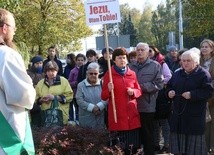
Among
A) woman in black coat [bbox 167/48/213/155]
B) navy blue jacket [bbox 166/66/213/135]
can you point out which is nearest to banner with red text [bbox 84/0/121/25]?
woman in black coat [bbox 167/48/213/155]

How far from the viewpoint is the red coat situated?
6.29m

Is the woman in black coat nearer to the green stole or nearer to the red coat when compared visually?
the red coat

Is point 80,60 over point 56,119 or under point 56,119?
over

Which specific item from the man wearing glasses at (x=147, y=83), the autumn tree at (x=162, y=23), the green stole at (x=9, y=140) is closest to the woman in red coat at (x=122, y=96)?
the man wearing glasses at (x=147, y=83)

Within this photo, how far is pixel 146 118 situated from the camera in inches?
263

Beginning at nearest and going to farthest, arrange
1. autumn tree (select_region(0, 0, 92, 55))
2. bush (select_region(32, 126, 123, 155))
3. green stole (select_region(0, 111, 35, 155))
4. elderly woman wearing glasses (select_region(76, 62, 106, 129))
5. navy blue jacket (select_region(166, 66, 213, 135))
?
green stole (select_region(0, 111, 35, 155)), bush (select_region(32, 126, 123, 155)), navy blue jacket (select_region(166, 66, 213, 135)), elderly woman wearing glasses (select_region(76, 62, 106, 129)), autumn tree (select_region(0, 0, 92, 55))

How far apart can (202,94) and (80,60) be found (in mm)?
3845

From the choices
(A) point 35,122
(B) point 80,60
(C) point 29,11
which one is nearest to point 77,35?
(C) point 29,11

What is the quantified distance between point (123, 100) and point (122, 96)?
0.06 metres

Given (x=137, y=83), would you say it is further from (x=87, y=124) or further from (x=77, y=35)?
(x=77, y=35)

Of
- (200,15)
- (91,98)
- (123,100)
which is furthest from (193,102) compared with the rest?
(200,15)

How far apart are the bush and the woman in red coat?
0.63 meters

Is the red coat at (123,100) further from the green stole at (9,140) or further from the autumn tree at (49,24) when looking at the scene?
the autumn tree at (49,24)

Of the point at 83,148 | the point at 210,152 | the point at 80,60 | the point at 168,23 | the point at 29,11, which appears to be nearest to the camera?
the point at 83,148
